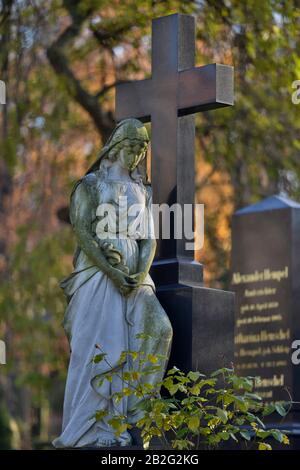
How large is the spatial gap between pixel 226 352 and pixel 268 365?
141 inches

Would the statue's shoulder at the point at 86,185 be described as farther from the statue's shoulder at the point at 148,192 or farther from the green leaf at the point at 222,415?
the green leaf at the point at 222,415

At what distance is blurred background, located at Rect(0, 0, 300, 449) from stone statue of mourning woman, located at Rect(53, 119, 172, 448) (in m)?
5.87

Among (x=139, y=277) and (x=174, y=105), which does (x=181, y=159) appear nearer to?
(x=174, y=105)

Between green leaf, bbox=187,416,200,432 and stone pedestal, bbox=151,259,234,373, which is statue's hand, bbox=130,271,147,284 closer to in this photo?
stone pedestal, bbox=151,259,234,373

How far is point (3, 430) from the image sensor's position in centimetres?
2198

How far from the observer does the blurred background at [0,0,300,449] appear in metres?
17.3

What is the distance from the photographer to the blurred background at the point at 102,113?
17.3 metres

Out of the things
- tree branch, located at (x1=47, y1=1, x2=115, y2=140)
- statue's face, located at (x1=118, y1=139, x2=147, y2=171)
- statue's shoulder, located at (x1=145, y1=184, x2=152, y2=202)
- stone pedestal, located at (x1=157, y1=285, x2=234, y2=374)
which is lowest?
stone pedestal, located at (x1=157, y1=285, x2=234, y2=374)

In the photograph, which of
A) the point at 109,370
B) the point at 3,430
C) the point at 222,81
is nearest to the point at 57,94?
the point at 3,430

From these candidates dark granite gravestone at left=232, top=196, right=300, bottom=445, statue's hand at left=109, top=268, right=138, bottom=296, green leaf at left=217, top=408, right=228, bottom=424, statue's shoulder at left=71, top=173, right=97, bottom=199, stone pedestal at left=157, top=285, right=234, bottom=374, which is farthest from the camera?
dark granite gravestone at left=232, top=196, right=300, bottom=445

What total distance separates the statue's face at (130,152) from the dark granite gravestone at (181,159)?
73 centimetres

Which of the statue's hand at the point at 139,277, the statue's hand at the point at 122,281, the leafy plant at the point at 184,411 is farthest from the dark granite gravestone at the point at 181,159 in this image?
the leafy plant at the point at 184,411

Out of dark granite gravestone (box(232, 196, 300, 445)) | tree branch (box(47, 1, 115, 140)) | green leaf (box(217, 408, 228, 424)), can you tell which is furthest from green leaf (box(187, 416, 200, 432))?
tree branch (box(47, 1, 115, 140))

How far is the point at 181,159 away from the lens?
11.4 metres
